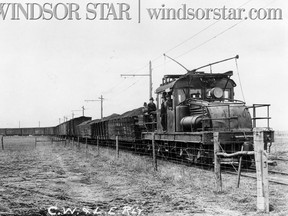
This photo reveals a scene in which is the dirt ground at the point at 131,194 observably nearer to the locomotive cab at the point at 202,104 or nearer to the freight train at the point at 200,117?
the freight train at the point at 200,117

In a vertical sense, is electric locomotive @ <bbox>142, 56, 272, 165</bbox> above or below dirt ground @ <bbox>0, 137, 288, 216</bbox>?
above

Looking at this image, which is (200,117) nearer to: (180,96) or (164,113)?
(180,96)

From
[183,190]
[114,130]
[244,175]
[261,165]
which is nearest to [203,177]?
[244,175]

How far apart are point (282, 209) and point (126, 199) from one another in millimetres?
2851

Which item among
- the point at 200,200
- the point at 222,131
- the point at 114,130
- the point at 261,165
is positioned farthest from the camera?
the point at 114,130

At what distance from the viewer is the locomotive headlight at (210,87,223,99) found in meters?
14.0

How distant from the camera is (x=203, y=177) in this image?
10.4 metres

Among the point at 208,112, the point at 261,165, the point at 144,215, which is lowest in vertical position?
the point at 144,215

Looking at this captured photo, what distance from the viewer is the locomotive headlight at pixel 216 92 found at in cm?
1397

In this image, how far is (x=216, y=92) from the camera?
14.0 metres

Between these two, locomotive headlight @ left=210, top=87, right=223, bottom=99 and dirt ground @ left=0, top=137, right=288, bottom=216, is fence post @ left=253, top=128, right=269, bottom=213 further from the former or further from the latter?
locomotive headlight @ left=210, top=87, right=223, bottom=99

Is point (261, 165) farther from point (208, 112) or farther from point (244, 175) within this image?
point (208, 112)

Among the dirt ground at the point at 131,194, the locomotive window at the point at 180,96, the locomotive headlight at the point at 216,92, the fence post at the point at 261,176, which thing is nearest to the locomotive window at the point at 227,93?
the locomotive headlight at the point at 216,92

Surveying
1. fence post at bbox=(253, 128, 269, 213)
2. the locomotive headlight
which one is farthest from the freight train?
fence post at bbox=(253, 128, 269, 213)
